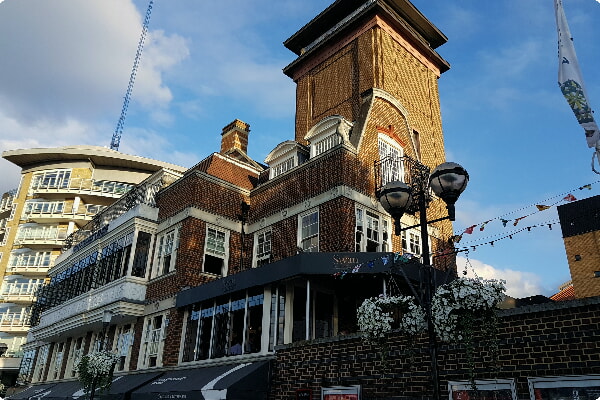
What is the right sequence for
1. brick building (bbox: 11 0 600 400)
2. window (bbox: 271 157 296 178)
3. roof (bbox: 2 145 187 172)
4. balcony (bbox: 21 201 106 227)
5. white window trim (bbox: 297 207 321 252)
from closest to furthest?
1. brick building (bbox: 11 0 600 400)
2. white window trim (bbox: 297 207 321 252)
3. window (bbox: 271 157 296 178)
4. balcony (bbox: 21 201 106 227)
5. roof (bbox: 2 145 187 172)

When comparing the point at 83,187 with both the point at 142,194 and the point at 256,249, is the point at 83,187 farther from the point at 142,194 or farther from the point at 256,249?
the point at 256,249

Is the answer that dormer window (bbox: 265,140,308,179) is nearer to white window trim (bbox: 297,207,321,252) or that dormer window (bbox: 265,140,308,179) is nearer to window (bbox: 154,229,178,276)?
white window trim (bbox: 297,207,321,252)

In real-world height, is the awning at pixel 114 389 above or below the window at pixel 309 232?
below

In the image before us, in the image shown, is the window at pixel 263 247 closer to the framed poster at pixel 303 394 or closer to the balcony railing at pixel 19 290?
the framed poster at pixel 303 394

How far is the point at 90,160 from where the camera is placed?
57594 millimetres

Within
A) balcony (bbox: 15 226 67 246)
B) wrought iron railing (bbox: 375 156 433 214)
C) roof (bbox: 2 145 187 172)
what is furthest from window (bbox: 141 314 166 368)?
balcony (bbox: 15 226 67 246)

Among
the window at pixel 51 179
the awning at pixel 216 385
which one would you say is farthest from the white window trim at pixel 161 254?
the window at pixel 51 179

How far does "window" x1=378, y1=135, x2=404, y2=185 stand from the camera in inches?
763

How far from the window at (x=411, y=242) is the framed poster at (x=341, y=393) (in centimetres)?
818

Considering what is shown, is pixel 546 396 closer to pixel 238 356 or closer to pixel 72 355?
pixel 238 356

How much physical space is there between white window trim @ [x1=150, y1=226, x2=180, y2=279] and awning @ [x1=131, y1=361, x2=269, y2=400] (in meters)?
5.29

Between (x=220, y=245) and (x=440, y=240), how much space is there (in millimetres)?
9875

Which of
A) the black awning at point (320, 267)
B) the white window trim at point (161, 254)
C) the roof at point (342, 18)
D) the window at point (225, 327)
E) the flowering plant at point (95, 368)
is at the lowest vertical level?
the flowering plant at point (95, 368)

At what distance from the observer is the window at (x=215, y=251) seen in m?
20.4
